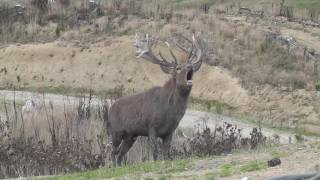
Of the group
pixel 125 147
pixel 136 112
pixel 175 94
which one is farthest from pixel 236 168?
pixel 125 147

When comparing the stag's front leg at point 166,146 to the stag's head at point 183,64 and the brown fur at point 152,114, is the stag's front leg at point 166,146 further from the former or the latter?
the stag's head at point 183,64

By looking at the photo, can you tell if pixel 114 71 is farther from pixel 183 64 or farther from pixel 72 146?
pixel 72 146

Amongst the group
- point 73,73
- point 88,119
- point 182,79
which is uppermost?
point 182,79

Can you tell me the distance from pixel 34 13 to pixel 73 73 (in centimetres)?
1182

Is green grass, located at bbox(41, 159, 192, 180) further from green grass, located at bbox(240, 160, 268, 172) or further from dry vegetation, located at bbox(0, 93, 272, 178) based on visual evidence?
dry vegetation, located at bbox(0, 93, 272, 178)

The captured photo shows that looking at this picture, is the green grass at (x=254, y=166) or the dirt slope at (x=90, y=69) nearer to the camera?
the green grass at (x=254, y=166)

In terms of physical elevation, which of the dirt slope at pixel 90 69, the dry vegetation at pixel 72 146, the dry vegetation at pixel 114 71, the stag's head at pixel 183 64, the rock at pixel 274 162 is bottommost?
the dirt slope at pixel 90 69

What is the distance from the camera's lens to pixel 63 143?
17203 millimetres

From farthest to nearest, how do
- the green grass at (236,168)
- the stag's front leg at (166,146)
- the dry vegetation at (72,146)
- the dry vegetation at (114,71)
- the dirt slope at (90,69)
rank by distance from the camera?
1. the dirt slope at (90,69)
2. the dry vegetation at (114,71)
3. the stag's front leg at (166,146)
4. the dry vegetation at (72,146)
5. the green grass at (236,168)

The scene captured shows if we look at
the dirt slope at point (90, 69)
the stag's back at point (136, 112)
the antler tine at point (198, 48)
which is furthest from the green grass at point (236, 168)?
the dirt slope at point (90, 69)

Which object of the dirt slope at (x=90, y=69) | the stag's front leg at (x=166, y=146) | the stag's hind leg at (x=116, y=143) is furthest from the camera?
the dirt slope at (x=90, y=69)

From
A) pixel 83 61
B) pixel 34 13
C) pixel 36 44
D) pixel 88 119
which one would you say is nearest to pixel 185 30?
pixel 83 61

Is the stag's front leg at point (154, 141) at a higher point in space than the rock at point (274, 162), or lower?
lower

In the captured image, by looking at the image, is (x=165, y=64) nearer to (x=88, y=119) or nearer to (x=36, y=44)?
(x=88, y=119)
